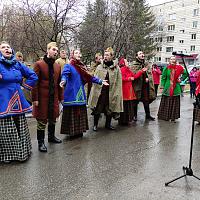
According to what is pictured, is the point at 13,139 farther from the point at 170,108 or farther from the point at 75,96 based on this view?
the point at 170,108

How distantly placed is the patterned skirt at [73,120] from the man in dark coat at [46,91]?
1.62 ft

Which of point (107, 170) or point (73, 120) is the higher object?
point (73, 120)

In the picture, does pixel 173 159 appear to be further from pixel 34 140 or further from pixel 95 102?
pixel 34 140

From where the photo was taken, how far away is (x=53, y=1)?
37.0 feet

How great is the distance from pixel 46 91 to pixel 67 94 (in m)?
0.58

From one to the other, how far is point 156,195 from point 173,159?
55.5 inches

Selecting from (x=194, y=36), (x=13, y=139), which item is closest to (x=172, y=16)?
(x=194, y=36)

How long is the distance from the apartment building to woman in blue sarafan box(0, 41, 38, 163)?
45.6m

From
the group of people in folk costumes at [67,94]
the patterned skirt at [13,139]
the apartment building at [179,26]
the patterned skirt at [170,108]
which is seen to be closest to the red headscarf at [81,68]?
the group of people in folk costumes at [67,94]

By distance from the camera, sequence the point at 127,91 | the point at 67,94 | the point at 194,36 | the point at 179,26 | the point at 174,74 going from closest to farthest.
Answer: the point at 67,94, the point at 127,91, the point at 174,74, the point at 194,36, the point at 179,26

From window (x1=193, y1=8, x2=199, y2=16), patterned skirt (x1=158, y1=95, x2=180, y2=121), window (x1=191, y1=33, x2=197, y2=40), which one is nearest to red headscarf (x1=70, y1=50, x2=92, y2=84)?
patterned skirt (x1=158, y1=95, x2=180, y2=121)

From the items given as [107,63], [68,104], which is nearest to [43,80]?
[68,104]

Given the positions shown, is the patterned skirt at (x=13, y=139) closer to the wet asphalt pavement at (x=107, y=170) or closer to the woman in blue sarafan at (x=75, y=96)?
the wet asphalt pavement at (x=107, y=170)

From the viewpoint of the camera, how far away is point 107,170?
4.18 metres
